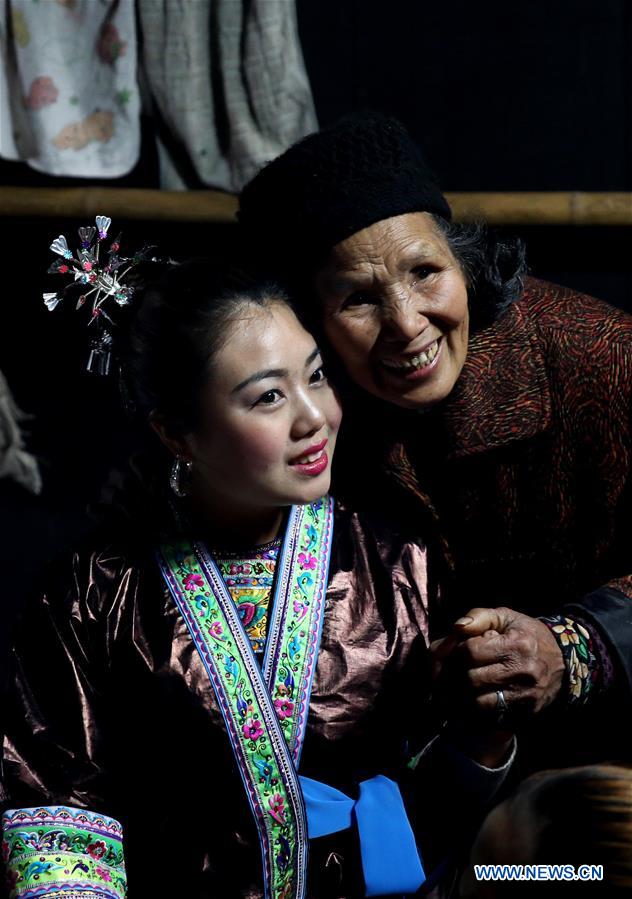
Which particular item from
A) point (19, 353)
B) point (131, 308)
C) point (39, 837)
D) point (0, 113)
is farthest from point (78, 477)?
point (39, 837)

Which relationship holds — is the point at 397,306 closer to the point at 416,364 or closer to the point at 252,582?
the point at 416,364

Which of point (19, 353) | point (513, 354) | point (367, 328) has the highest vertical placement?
point (367, 328)

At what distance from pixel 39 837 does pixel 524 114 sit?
179 cm

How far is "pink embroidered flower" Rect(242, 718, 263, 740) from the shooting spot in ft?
5.45

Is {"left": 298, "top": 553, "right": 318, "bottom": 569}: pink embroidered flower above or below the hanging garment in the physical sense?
below

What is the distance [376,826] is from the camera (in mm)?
1648

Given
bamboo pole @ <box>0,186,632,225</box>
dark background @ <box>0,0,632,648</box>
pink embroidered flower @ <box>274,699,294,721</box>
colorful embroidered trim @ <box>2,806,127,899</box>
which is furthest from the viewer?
dark background @ <box>0,0,632,648</box>

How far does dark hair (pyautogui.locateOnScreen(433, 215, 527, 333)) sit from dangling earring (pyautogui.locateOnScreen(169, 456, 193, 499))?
1.64ft

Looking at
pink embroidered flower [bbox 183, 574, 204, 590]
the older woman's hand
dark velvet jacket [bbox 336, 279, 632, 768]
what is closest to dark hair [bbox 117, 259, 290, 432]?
pink embroidered flower [bbox 183, 574, 204, 590]

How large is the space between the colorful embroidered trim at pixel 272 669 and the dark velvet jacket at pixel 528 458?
211mm

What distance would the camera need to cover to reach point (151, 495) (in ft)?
6.07

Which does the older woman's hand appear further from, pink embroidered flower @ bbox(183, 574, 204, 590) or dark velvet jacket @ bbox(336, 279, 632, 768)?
pink embroidered flower @ bbox(183, 574, 204, 590)

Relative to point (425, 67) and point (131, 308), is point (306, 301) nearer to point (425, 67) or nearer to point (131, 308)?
point (131, 308)

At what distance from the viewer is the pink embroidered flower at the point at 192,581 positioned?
1.73 m
